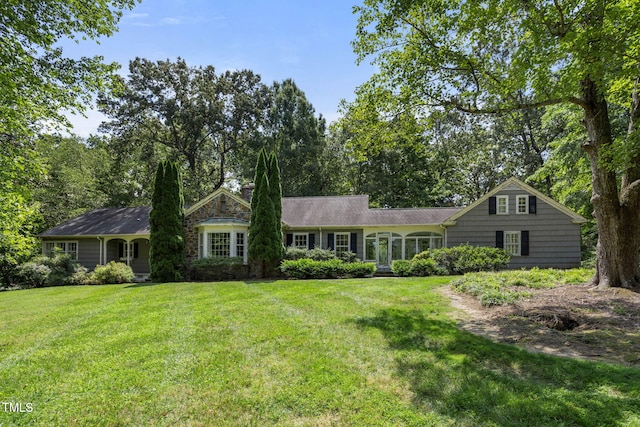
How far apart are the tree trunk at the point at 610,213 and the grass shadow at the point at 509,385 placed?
5888 mm

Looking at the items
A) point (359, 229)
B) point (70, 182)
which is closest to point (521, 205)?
point (359, 229)

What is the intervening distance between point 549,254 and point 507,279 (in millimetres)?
9290

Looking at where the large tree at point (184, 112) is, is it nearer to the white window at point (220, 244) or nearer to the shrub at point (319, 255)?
the white window at point (220, 244)

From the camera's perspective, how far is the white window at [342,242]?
20.1 meters

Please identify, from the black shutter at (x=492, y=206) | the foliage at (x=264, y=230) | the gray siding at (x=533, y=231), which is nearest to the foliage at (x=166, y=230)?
the foliage at (x=264, y=230)

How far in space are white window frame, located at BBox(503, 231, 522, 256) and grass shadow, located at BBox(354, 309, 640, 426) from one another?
1453cm

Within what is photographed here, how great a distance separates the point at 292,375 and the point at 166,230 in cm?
1384

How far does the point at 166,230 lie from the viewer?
16.5 meters

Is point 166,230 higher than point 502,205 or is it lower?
lower

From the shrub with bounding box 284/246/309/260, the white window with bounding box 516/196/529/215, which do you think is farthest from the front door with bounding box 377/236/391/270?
the white window with bounding box 516/196/529/215

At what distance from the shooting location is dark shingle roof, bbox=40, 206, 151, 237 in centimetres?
2014

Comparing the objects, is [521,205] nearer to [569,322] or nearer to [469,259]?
[469,259]

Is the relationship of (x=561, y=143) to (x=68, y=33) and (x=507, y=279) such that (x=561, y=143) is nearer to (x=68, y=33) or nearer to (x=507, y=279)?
(x=507, y=279)

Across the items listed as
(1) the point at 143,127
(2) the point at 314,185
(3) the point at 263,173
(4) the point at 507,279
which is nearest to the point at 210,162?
(1) the point at 143,127
